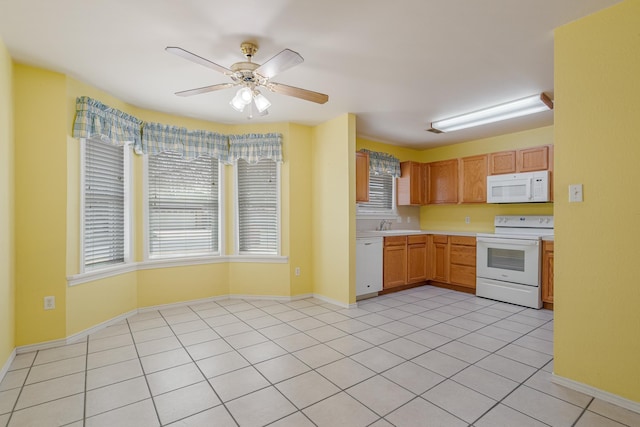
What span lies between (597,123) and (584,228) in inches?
27.3

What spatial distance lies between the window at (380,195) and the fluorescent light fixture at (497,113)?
53.8 inches

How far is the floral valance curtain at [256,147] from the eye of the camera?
4262 millimetres

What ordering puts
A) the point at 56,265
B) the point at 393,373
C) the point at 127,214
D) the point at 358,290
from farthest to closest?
the point at 358,290, the point at 127,214, the point at 56,265, the point at 393,373

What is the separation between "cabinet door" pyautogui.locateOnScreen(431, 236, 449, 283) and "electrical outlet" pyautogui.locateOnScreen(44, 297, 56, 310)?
5.11m

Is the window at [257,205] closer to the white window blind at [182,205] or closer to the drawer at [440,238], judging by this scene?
the white window blind at [182,205]

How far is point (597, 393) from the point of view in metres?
2.00

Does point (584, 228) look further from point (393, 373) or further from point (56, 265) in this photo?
point (56, 265)

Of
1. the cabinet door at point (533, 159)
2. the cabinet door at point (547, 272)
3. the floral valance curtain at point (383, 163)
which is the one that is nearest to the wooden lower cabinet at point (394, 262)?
the floral valance curtain at point (383, 163)

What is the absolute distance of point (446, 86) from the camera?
3.11 m

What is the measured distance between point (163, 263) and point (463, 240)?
446 centimetres

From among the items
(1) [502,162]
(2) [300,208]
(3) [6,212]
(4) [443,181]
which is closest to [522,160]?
(1) [502,162]

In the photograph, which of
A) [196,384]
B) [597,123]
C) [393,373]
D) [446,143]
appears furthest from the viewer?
[446,143]

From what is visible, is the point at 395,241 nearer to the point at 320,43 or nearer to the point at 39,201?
the point at 320,43

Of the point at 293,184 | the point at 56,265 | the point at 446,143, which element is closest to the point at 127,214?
the point at 56,265
